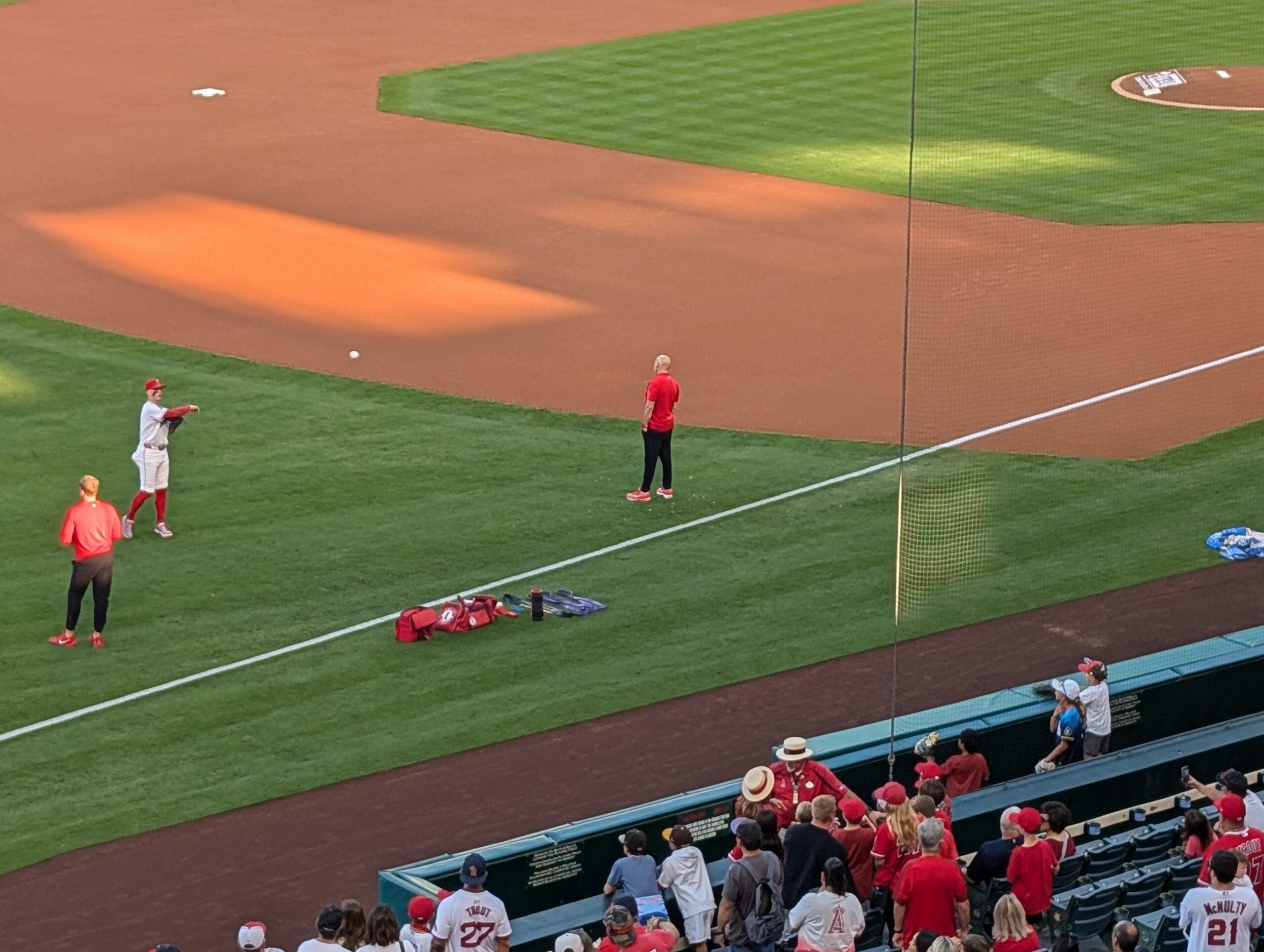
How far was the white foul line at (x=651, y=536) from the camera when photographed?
1424 centimetres

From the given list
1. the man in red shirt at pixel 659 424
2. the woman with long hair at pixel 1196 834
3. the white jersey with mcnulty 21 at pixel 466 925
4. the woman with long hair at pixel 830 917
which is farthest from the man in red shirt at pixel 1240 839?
the man in red shirt at pixel 659 424

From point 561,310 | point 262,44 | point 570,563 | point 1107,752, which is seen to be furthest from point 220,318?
point 262,44

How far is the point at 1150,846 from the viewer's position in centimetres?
1134

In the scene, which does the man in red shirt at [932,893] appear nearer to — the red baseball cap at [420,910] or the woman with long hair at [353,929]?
the red baseball cap at [420,910]

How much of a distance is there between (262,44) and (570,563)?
86.7 ft

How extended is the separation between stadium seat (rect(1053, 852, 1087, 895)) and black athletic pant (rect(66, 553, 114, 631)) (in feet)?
26.3

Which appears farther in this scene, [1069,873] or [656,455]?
[656,455]

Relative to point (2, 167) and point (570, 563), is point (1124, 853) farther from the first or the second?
point (2, 167)

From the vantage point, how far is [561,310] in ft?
78.3

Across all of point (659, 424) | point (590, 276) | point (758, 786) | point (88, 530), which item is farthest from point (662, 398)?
point (590, 276)

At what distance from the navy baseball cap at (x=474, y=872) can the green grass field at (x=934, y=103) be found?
20387 mm

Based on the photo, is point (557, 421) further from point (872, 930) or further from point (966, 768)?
point (872, 930)

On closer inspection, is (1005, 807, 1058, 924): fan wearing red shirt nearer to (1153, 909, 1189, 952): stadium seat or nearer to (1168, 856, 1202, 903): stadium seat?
(1153, 909, 1189, 952): stadium seat

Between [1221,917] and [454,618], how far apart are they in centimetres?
773
